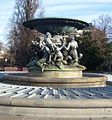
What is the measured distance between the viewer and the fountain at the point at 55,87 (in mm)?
9102

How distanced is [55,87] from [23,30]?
31617mm

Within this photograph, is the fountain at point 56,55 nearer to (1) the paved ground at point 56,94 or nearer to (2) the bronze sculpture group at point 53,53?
(2) the bronze sculpture group at point 53,53

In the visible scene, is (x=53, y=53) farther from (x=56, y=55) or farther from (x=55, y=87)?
(x=55, y=87)

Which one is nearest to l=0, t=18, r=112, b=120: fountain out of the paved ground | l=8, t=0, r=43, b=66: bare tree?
the paved ground

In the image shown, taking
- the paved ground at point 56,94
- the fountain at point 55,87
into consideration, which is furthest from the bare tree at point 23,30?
the paved ground at point 56,94

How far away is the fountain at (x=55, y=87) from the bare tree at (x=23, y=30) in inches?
985

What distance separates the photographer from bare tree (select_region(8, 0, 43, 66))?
4516 centimetres

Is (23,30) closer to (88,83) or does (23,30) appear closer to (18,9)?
(18,9)

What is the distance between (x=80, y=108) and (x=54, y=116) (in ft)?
2.50

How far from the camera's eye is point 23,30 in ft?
149

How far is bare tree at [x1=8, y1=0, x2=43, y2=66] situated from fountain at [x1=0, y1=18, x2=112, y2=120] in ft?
82.0

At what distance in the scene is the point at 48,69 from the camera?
56.3 ft

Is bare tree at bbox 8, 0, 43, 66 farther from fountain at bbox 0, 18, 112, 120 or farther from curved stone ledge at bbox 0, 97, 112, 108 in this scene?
curved stone ledge at bbox 0, 97, 112, 108

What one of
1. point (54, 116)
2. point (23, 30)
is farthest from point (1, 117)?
point (23, 30)
